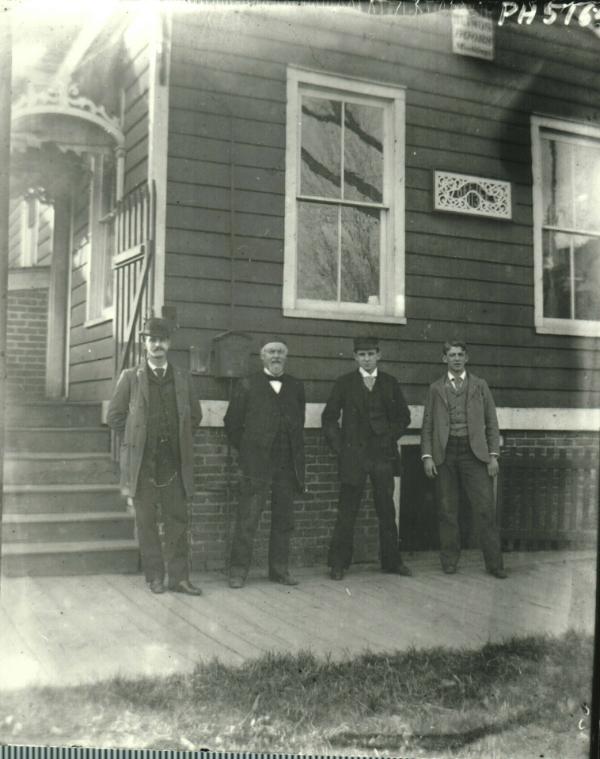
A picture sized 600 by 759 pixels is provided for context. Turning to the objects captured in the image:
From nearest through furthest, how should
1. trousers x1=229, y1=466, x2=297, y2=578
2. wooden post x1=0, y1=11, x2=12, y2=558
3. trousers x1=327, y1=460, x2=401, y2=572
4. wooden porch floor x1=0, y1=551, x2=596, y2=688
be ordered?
wooden post x1=0, y1=11, x2=12, y2=558, wooden porch floor x1=0, y1=551, x2=596, y2=688, trousers x1=229, y1=466, x2=297, y2=578, trousers x1=327, y1=460, x2=401, y2=572

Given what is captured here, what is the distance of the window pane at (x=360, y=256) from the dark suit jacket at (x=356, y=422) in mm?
398

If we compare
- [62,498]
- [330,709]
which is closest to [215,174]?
[62,498]

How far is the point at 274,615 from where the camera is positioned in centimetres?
293

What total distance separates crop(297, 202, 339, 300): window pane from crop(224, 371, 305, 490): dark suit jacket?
467 millimetres

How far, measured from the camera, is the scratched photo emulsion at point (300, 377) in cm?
270

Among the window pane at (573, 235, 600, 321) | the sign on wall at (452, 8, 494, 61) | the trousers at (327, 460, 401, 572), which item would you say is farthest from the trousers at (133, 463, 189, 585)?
the sign on wall at (452, 8, 494, 61)

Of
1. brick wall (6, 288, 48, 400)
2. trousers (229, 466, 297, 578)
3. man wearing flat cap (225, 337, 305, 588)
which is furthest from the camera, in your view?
man wearing flat cap (225, 337, 305, 588)

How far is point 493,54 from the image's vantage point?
3.11 metres

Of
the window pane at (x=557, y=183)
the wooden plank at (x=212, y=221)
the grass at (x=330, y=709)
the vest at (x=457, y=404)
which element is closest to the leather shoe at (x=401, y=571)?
the grass at (x=330, y=709)

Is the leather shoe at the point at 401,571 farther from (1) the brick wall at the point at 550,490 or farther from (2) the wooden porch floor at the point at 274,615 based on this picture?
(1) the brick wall at the point at 550,490

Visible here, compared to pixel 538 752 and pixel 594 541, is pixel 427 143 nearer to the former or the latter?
pixel 594 541

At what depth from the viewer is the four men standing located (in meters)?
2.95

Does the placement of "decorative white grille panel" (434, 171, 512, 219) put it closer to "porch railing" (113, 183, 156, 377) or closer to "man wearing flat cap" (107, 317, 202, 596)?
"porch railing" (113, 183, 156, 377)

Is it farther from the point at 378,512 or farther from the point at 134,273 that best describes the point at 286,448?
the point at 134,273
